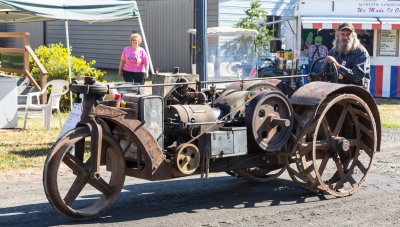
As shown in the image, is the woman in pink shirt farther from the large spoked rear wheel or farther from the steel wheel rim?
the large spoked rear wheel

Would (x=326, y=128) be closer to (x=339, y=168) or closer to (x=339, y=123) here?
(x=339, y=123)

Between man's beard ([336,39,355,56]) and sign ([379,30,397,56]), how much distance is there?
11.2m

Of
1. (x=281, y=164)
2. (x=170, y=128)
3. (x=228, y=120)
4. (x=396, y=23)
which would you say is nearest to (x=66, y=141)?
(x=170, y=128)

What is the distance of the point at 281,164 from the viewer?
690cm

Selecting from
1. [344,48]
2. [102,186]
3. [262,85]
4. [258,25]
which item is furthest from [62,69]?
[258,25]

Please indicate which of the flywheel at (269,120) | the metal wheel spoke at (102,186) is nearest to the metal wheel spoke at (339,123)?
the flywheel at (269,120)

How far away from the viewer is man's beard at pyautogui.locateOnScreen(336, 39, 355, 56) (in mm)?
7375

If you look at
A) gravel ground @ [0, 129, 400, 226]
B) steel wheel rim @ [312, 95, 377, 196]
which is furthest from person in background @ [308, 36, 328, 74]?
steel wheel rim @ [312, 95, 377, 196]

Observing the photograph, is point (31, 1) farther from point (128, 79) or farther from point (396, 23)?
point (396, 23)

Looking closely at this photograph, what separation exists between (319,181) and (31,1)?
6805 millimetres

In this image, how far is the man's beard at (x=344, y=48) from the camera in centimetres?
738

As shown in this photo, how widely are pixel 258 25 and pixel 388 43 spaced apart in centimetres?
518

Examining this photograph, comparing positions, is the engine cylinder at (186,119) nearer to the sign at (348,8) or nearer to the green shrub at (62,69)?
the green shrub at (62,69)

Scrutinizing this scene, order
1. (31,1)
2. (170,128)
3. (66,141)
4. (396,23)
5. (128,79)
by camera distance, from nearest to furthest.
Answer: (66,141) → (170,128) → (31,1) → (128,79) → (396,23)
